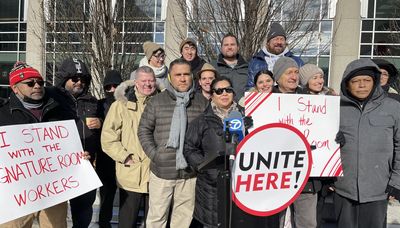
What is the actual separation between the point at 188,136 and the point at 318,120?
4.01 ft

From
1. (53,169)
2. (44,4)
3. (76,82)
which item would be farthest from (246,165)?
(44,4)

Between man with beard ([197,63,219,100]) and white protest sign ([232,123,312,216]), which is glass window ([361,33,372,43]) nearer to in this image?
man with beard ([197,63,219,100])

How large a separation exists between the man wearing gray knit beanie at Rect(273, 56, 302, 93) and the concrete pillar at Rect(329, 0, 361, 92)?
476 inches

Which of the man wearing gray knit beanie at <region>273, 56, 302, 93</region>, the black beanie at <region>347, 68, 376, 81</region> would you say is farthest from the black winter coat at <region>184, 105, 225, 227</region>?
the black beanie at <region>347, 68, 376, 81</region>

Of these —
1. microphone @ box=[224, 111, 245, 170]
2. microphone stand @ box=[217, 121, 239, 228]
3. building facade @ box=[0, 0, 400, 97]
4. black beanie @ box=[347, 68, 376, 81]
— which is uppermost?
building facade @ box=[0, 0, 400, 97]

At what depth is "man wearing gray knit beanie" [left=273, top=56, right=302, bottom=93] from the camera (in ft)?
12.6

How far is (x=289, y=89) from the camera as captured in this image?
3.90 metres

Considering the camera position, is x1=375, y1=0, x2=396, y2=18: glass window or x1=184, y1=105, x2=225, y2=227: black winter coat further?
x1=375, y1=0, x2=396, y2=18: glass window

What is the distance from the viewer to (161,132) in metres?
3.85

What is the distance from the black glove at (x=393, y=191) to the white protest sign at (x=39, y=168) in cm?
265

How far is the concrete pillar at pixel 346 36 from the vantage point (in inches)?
593

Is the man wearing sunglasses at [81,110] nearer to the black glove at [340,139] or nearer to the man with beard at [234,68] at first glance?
the man with beard at [234,68]

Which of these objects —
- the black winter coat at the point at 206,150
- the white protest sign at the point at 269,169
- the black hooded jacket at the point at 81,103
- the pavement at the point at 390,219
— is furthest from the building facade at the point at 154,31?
the white protest sign at the point at 269,169

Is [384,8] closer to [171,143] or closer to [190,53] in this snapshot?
[190,53]
